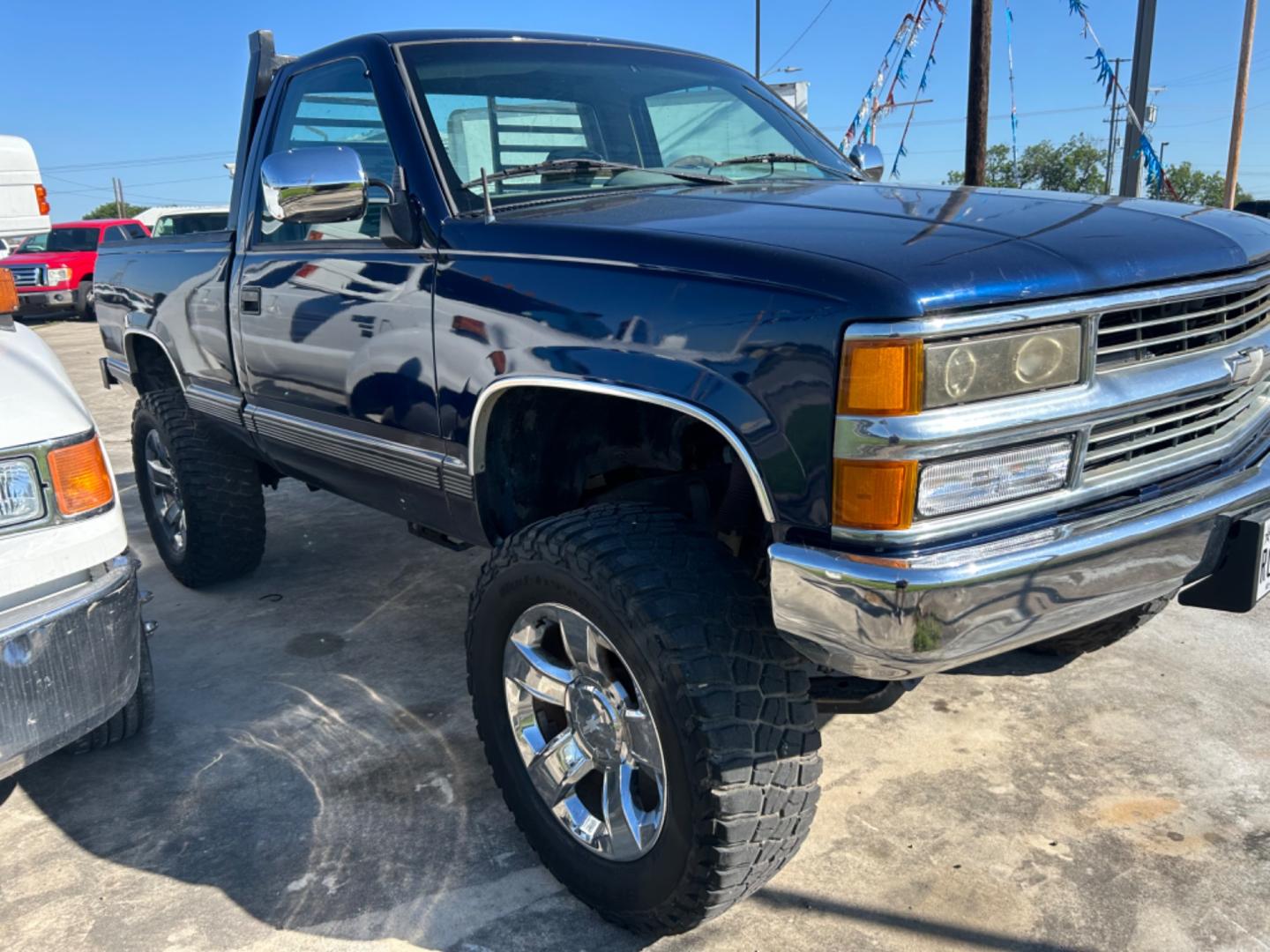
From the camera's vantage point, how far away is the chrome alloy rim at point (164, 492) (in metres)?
4.38

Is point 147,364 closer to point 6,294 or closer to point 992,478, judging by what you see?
point 6,294

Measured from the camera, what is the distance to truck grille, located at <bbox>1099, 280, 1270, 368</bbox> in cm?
191

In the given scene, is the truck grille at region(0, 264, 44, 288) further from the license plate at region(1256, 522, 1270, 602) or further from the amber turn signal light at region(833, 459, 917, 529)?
the license plate at region(1256, 522, 1270, 602)

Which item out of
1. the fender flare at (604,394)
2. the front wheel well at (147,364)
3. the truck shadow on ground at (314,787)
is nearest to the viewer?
the fender flare at (604,394)

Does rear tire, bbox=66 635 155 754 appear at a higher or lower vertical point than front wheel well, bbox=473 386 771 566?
lower

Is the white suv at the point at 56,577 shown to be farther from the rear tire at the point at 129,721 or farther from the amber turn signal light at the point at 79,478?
the rear tire at the point at 129,721

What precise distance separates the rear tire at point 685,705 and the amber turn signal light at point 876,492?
389mm

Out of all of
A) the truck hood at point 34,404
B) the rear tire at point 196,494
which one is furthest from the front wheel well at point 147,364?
the truck hood at point 34,404

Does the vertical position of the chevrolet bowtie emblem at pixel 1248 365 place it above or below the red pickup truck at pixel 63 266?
above

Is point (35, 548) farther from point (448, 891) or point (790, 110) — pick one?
point (790, 110)

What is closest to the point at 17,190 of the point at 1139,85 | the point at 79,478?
the point at 79,478

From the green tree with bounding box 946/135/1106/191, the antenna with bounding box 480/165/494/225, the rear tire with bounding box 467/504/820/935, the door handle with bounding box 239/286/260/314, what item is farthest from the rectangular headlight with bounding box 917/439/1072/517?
the green tree with bounding box 946/135/1106/191

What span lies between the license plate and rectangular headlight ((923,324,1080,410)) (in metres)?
0.63

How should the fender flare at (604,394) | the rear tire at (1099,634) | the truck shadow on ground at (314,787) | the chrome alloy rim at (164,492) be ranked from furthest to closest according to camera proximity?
the chrome alloy rim at (164,492) < the rear tire at (1099,634) < the truck shadow on ground at (314,787) < the fender flare at (604,394)
